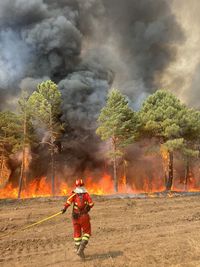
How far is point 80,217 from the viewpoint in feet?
36.0

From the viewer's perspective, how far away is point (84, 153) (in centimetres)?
4788

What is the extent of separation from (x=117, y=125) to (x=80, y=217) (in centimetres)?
2494

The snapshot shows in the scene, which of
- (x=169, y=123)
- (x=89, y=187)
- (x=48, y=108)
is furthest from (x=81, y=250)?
(x=89, y=187)

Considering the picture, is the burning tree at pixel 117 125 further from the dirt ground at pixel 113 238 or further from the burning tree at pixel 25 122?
the dirt ground at pixel 113 238

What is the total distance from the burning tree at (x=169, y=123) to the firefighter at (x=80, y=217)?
24.8 m

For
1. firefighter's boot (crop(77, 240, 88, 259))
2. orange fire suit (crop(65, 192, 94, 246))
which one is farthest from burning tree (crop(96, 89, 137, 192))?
firefighter's boot (crop(77, 240, 88, 259))

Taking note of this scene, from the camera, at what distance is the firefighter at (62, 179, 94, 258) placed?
1072 centimetres

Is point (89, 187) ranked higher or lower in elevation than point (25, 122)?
lower

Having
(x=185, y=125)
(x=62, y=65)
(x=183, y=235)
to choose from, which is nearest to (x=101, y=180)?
(x=185, y=125)

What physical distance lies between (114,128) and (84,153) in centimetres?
1354

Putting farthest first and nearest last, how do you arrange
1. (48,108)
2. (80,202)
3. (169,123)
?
(48,108)
(169,123)
(80,202)

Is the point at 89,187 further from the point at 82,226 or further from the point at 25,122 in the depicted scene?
the point at 82,226

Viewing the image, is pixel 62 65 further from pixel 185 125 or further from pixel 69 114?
pixel 185 125

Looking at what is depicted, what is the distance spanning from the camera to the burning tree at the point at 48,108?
119 ft
